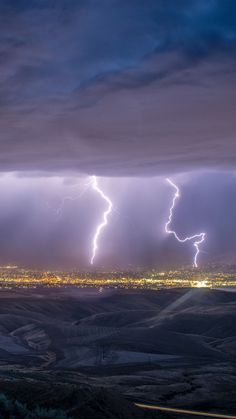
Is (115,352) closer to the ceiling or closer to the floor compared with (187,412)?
closer to the ceiling

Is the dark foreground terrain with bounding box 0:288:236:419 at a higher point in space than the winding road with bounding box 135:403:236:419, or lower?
higher

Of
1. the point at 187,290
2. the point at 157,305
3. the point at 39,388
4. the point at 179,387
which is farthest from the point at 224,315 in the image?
the point at 39,388

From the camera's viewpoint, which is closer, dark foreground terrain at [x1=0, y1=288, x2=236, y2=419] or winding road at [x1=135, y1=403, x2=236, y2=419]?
dark foreground terrain at [x1=0, y1=288, x2=236, y2=419]

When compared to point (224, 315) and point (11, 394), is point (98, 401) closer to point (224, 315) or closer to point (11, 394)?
point (11, 394)

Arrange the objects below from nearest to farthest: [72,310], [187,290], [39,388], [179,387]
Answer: [39,388], [179,387], [72,310], [187,290]

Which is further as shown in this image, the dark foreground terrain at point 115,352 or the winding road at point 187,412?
the winding road at point 187,412

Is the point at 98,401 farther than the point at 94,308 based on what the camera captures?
No

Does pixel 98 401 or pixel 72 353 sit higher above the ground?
pixel 72 353

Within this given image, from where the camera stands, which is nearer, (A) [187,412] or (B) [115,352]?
(A) [187,412]
